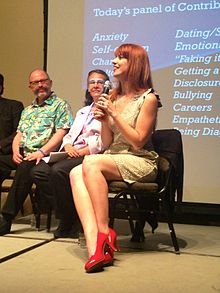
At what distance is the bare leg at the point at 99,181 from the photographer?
215 cm

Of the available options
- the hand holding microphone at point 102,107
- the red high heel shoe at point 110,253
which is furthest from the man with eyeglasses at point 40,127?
the red high heel shoe at point 110,253

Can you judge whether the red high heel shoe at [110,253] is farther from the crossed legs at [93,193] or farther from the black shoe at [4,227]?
the black shoe at [4,227]

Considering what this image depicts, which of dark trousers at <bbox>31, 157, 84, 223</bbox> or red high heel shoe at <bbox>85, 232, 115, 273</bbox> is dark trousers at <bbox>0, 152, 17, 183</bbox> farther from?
red high heel shoe at <bbox>85, 232, 115, 273</bbox>

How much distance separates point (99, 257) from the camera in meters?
2.05

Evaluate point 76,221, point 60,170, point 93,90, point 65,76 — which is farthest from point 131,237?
point 65,76

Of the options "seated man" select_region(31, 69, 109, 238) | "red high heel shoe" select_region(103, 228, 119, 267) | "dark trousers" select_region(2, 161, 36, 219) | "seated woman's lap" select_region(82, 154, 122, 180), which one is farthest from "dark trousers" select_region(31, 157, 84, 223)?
"red high heel shoe" select_region(103, 228, 119, 267)

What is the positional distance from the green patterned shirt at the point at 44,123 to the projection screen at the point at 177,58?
767 millimetres

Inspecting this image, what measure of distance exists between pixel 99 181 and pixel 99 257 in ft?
1.22

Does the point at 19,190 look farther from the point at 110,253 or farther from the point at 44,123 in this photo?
the point at 110,253

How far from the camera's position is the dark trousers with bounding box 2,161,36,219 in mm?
2936

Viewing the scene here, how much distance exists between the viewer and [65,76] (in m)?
4.04

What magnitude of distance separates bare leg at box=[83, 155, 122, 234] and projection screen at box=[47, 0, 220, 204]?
1.44 meters

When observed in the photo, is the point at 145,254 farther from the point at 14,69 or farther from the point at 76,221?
the point at 14,69

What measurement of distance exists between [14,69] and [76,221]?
2191mm
